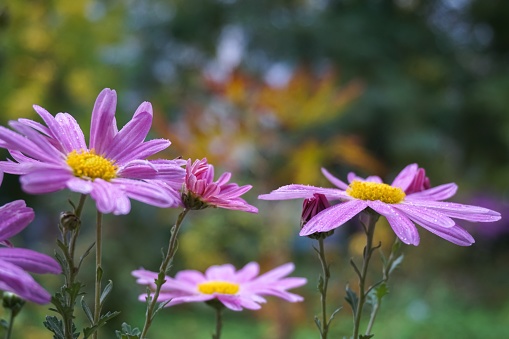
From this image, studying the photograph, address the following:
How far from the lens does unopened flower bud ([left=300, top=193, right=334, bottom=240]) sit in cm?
35

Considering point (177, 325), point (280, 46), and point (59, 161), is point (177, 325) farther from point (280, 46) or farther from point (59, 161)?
point (59, 161)

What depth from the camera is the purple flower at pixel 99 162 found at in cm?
26

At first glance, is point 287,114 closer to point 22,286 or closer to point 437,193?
point 437,193

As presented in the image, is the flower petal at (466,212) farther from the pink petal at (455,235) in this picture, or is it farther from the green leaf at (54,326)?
the green leaf at (54,326)

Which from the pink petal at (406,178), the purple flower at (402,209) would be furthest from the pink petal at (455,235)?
the pink petal at (406,178)

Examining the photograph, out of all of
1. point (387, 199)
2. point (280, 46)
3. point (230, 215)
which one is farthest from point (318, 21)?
point (387, 199)

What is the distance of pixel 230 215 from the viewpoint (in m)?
2.99

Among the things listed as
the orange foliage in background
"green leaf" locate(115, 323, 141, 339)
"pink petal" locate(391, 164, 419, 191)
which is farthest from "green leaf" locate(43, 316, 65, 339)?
the orange foliage in background

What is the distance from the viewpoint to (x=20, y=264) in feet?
0.85

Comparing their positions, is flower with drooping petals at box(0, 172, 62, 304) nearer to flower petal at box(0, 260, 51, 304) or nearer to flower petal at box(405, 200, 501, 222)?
flower petal at box(0, 260, 51, 304)

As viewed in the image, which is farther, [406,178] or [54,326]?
[406,178]

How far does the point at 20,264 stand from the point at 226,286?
8.8 inches

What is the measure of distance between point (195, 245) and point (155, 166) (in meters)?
2.63

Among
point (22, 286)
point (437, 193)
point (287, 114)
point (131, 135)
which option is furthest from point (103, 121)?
point (287, 114)
